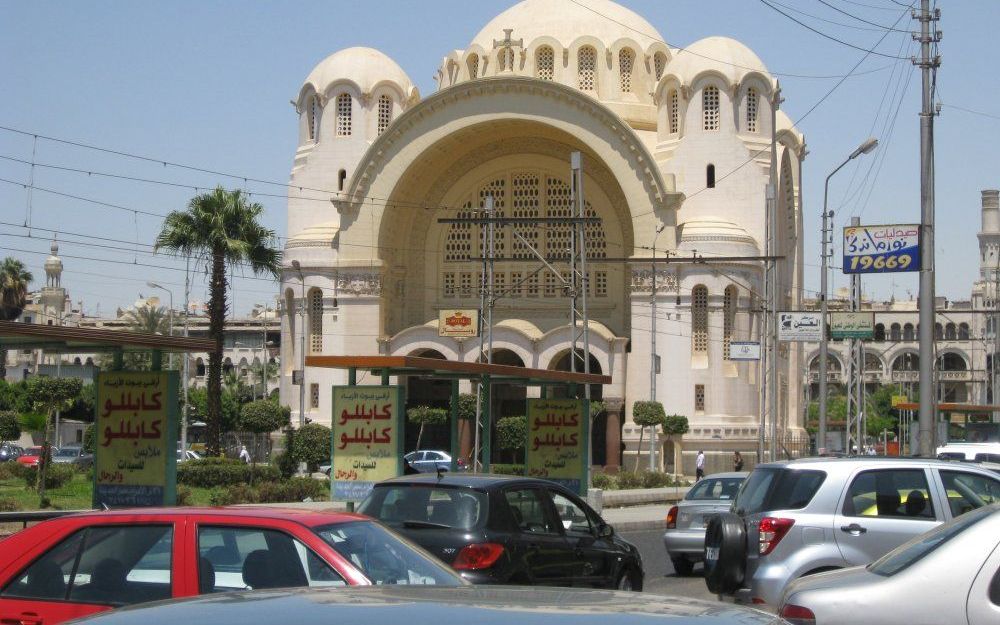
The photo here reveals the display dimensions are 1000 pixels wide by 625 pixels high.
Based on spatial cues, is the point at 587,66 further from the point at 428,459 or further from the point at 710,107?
the point at 428,459

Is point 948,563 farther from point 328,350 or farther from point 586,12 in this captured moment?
point 586,12

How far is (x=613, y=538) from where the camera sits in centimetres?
1376

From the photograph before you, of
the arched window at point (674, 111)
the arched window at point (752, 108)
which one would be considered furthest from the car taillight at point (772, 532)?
the arched window at point (674, 111)

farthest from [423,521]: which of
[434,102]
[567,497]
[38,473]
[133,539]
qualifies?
[434,102]

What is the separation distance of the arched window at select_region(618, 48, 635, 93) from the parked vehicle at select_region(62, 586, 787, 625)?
61049 millimetres

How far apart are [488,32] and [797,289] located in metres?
19.1

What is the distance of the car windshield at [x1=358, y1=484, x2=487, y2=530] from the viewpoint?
38.8 feet

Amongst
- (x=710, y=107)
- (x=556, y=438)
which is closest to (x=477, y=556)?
(x=556, y=438)

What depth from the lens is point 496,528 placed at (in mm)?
11820

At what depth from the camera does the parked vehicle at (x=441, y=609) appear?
352cm

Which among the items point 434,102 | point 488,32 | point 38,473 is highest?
point 488,32

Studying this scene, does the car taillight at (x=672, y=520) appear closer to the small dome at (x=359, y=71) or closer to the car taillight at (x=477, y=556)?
the car taillight at (x=477, y=556)

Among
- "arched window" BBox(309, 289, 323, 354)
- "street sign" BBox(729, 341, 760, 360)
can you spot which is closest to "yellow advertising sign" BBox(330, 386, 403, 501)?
"street sign" BBox(729, 341, 760, 360)

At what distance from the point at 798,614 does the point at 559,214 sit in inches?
2066
